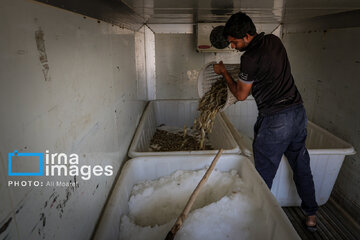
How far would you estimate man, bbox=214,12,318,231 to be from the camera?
4.43 ft

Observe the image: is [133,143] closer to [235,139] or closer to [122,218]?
[122,218]

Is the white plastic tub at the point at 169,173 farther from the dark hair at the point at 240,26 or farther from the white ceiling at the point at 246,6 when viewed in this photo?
the white ceiling at the point at 246,6

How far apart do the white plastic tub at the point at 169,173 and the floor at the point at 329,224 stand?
67 centimetres

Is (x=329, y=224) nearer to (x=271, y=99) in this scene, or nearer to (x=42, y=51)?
(x=271, y=99)

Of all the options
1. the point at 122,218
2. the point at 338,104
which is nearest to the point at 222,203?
the point at 122,218

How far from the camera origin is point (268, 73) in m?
1.41

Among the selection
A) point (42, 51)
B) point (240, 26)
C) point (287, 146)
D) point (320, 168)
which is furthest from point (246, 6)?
point (42, 51)

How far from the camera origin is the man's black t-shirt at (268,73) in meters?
1.34

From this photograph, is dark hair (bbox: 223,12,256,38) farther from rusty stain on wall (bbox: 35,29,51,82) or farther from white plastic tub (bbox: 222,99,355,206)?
rusty stain on wall (bbox: 35,29,51,82)

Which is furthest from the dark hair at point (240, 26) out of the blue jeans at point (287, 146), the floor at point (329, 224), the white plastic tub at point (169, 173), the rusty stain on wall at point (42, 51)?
the floor at point (329, 224)

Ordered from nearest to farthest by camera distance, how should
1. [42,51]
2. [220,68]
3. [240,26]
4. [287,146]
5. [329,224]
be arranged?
[42,51], [240,26], [220,68], [287,146], [329,224]

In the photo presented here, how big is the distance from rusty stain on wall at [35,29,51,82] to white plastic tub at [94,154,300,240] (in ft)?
2.09

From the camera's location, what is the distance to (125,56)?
1752mm

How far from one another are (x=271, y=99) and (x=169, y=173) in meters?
0.81
